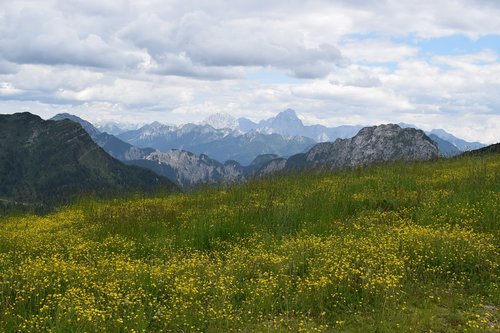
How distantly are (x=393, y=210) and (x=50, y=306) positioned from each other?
36.7 ft

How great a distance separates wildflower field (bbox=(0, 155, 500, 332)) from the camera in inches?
290

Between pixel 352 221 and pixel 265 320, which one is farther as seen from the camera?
pixel 352 221

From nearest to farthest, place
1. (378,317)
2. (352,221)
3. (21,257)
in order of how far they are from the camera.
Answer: (378,317) → (21,257) → (352,221)

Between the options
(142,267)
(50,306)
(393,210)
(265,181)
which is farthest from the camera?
(265,181)

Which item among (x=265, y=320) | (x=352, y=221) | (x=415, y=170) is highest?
(x=415, y=170)

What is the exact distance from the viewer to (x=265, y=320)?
7.50m

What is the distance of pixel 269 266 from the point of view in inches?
384

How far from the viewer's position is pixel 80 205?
18.8 metres

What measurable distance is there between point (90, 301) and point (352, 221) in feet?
27.9

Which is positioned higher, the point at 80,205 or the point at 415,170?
the point at 415,170

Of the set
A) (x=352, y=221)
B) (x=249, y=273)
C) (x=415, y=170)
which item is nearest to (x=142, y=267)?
(x=249, y=273)

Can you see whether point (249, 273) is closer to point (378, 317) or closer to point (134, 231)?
point (378, 317)

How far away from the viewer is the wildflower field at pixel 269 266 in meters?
7.36

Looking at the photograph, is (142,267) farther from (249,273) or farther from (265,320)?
(265,320)
